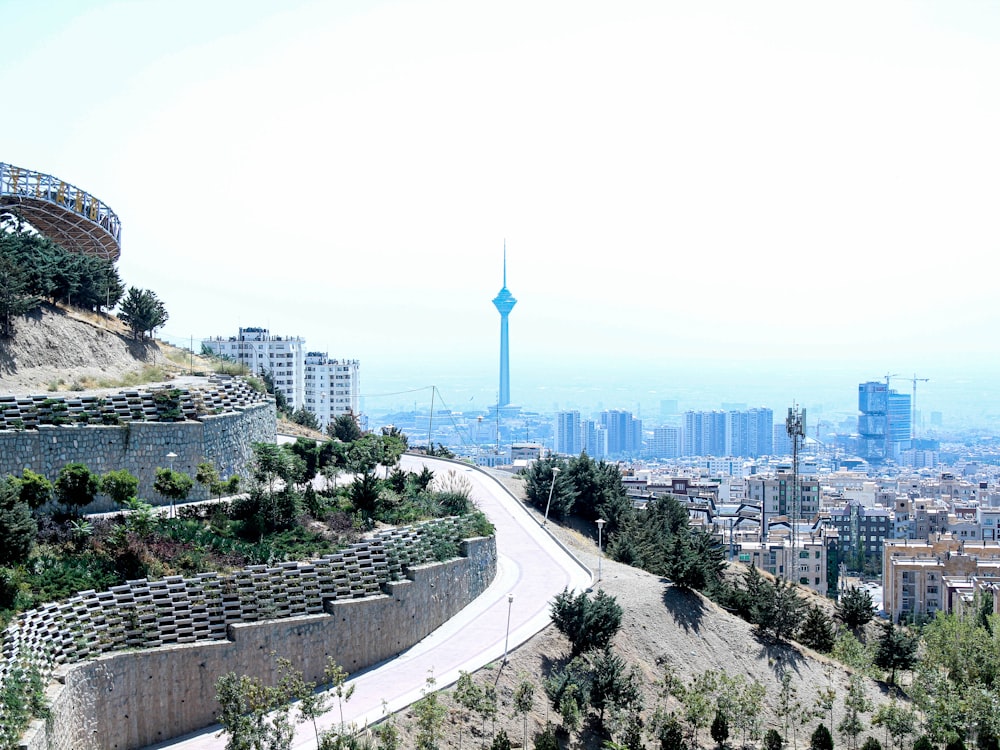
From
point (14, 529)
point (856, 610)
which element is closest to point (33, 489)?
point (14, 529)

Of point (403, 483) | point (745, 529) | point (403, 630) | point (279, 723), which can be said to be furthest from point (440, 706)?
point (745, 529)

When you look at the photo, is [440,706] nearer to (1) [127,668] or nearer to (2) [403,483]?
(1) [127,668]

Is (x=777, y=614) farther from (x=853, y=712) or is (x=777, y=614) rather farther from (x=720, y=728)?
(x=720, y=728)

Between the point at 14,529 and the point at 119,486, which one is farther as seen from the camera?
the point at 119,486

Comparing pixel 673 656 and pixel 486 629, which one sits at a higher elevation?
pixel 486 629

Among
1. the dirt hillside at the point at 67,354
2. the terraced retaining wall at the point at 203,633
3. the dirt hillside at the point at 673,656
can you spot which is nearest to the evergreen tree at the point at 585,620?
the dirt hillside at the point at 673,656

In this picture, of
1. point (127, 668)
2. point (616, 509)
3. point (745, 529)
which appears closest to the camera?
point (127, 668)
